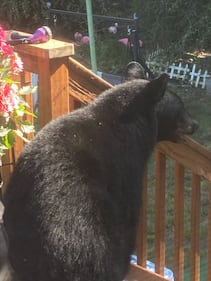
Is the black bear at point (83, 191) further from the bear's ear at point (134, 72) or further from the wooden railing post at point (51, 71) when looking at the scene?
the wooden railing post at point (51, 71)

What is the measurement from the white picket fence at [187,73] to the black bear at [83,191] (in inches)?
281

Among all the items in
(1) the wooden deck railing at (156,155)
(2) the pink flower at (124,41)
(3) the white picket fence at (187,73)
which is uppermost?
(1) the wooden deck railing at (156,155)

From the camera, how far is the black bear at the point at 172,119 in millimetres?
2713

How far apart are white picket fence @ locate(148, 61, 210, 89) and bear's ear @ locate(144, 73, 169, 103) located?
714cm

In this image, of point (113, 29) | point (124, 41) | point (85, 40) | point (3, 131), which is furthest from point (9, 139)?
point (85, 40)

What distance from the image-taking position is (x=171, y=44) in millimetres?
9977

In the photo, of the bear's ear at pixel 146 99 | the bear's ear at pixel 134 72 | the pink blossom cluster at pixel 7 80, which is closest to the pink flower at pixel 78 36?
the bear's ear at pixel 134 72

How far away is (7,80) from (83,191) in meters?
0.66

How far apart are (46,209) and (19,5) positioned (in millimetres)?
9819

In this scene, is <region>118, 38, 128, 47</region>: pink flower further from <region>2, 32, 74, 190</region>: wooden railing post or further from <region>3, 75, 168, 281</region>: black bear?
<region>3, 75, 168, 281</region>: black bear

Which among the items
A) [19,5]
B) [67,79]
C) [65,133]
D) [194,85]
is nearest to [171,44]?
[194,85]

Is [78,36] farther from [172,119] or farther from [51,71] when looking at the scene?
[172,119]

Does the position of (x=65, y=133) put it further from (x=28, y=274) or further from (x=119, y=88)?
(x=28, y=274)

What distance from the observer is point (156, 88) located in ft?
8.29
